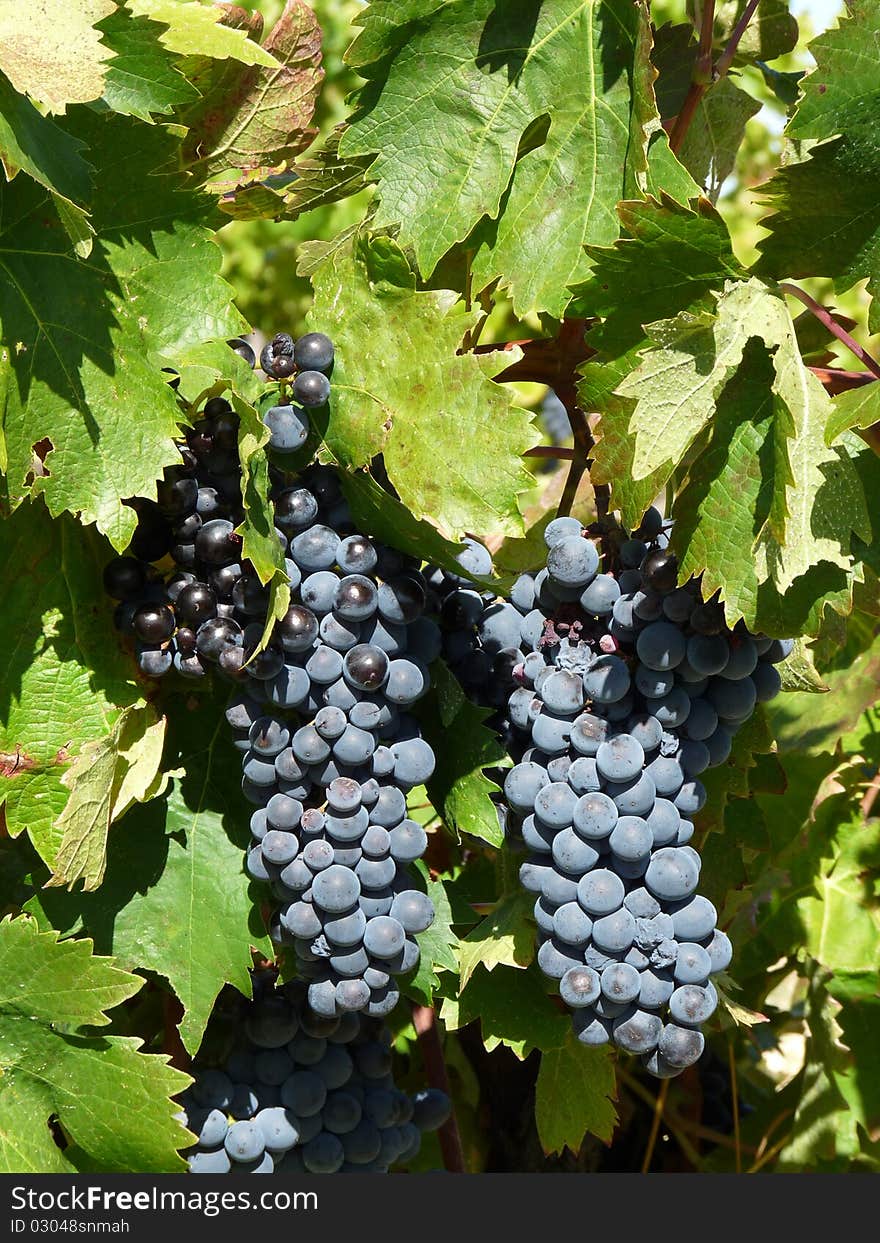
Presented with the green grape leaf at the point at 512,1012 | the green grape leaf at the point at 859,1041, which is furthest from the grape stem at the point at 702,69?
the green grape leaf at the point at 859,1041

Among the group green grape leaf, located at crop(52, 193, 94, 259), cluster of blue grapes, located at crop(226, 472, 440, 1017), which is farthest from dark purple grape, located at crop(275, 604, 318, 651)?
green grape leaf, located at crop(52, 193, 94, 259)

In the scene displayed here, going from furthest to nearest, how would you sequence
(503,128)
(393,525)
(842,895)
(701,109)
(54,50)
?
(842,895) → (701,109) → (503,128) → (393,525) → (54,50)

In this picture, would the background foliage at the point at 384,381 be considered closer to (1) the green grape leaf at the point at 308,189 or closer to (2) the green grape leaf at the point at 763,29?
(1) the green grape leaf at the point at 308,189

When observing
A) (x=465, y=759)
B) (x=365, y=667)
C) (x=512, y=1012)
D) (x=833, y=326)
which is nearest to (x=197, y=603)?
(x=365, y=667)

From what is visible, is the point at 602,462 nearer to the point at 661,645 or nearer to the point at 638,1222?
the point at 661,645

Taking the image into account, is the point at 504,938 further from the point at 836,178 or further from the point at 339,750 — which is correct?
the point at 836,178

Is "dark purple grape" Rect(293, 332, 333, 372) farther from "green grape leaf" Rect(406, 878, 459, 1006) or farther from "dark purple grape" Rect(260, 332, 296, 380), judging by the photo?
"green grape leaf" Rect(406, 878, 459, 1006)

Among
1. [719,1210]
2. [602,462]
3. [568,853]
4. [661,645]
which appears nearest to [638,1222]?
[719,1210]
